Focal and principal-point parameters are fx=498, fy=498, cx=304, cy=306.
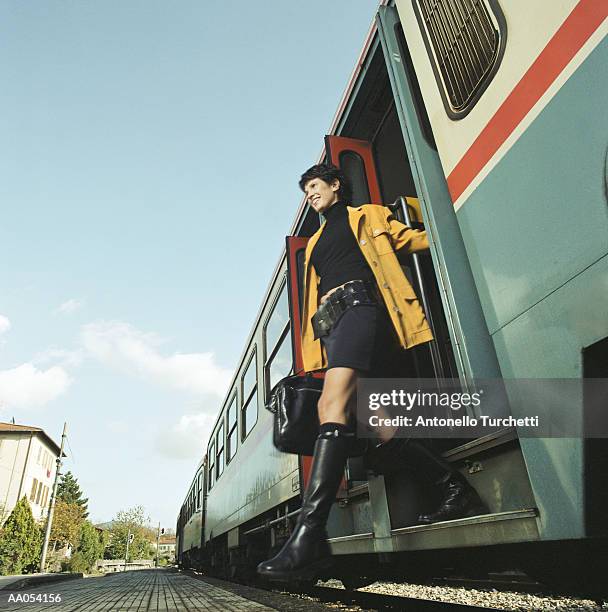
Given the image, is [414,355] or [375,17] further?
[375,17]

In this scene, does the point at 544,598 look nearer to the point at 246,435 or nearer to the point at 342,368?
the point at 342,368

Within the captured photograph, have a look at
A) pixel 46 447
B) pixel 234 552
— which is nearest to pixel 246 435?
pixel 234 552

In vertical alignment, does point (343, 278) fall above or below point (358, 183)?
below

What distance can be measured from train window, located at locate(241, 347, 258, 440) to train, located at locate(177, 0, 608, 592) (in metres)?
2.73

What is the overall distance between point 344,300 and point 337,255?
0.95ft

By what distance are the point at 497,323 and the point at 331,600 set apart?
355cm

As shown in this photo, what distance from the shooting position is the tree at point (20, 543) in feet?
65.1

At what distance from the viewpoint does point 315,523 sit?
1.75m

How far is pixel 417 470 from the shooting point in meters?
2.04

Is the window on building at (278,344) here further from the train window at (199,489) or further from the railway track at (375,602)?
the train window at (199,489)

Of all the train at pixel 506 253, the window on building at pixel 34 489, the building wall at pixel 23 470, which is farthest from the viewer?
the window on building at pixel 34 489

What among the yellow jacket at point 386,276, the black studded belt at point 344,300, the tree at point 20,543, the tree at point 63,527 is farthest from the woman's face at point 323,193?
the tree at point 63,527

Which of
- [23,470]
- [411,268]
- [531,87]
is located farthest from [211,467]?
[23,470]

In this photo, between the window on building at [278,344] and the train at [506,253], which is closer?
the train at [506,253]
